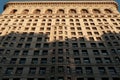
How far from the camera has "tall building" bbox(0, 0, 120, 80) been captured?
38.3 m

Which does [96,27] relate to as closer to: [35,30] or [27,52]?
[35,30]

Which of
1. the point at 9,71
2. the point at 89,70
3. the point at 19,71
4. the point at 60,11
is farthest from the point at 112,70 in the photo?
the point at 60,11

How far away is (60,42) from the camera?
4581cm

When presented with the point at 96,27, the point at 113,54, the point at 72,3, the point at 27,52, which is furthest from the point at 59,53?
the point at 72,3

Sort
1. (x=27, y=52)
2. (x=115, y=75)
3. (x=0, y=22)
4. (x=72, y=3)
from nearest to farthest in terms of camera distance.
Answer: (x=115, y=75)
(x=27, y=52)
(x=0, y=22)
(x=72, y=3)

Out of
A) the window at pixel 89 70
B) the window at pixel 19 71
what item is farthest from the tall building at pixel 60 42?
the window at pixel 89 70

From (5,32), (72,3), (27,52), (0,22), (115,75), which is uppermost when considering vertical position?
(72,3)

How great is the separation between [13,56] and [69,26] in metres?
15.2

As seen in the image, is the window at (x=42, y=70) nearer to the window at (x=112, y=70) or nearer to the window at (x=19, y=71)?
the window at (x=19, y=71)

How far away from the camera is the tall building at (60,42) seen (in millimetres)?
38281

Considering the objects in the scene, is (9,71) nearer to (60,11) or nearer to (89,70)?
(89,70)

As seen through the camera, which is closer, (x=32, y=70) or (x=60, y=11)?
(x=32, y=70)

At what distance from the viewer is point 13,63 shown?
40531 mm

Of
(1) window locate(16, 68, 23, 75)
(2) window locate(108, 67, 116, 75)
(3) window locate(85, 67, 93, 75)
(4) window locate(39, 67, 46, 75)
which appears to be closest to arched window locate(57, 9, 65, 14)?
(4) window locate(39, 67, 46, 75)
